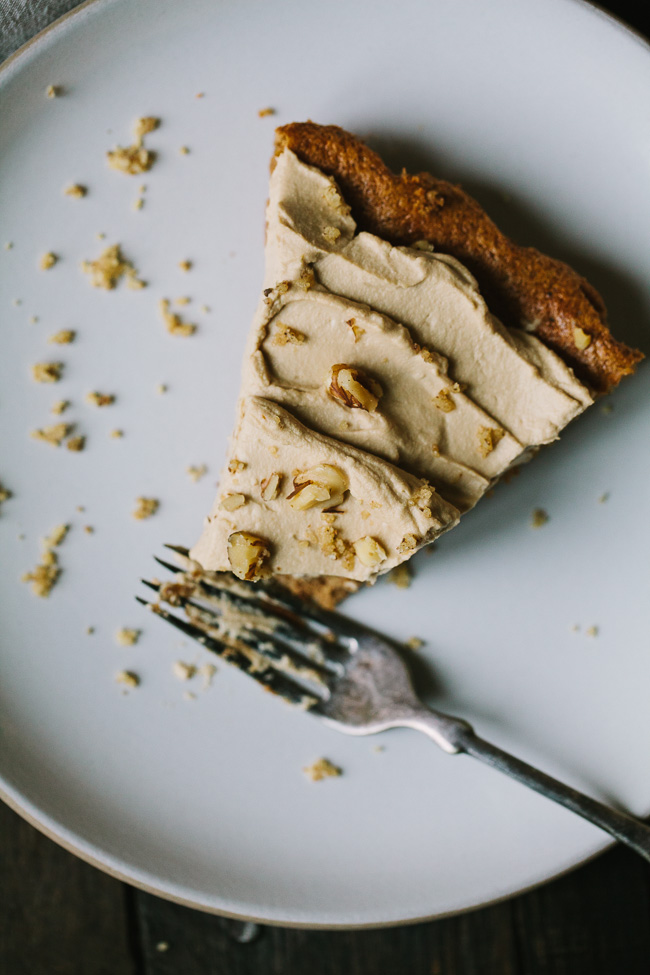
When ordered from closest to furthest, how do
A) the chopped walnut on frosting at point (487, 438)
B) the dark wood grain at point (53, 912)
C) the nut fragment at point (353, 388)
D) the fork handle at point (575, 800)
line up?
the nut fragment at point (353, 388) < the chopped walnut on frosting at point (487, 438) < the fork handle at point (575, 800) < the dark wood grain at point (53, 912)

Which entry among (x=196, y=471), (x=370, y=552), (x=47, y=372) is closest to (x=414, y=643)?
(x=370, y=552)

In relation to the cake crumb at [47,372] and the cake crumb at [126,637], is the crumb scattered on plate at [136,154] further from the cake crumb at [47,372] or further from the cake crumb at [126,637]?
the cake crumb at [126,637]

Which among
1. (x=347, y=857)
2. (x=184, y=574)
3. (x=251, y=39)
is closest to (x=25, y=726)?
(x=184, y=574)

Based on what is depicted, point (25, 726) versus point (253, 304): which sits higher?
point (253, 304)

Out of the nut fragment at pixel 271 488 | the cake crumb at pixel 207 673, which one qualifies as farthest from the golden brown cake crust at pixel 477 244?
the cake crumb at pixel 207 673

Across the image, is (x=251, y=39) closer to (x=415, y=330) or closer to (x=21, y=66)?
(x=21, y=66)

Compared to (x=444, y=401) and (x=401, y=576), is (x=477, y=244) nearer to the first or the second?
(x=444, y=401)
